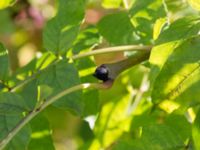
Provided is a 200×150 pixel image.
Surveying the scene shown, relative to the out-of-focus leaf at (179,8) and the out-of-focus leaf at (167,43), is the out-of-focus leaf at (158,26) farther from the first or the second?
the out-of-focus leaf at (179,8)

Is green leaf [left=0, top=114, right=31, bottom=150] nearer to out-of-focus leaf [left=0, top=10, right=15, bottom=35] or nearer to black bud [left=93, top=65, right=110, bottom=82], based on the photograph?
black bud [left=93, top=65, right=110, bottom=82]

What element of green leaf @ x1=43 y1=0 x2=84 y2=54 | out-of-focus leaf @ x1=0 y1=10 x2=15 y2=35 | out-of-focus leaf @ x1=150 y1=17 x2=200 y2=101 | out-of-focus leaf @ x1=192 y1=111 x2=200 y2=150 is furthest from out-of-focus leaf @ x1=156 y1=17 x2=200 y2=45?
out-of-focus leaf @ x1=0 y1=10 x2=15 y2=35

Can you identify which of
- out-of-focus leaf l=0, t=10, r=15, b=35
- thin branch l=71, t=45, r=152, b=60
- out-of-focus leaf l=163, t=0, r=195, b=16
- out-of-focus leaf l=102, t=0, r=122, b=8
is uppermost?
thin branch l=71, t=45, r=152, b=60

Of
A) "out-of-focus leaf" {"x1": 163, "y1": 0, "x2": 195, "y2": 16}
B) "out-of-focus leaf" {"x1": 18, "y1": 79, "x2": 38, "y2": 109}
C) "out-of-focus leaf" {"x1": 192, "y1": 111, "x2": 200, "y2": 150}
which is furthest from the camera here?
"out-of-focus leaf" {"x1": 163, "y1": 0, "x2": 195, "y2": 16}

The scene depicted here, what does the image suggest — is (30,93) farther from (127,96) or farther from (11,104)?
(127,96)

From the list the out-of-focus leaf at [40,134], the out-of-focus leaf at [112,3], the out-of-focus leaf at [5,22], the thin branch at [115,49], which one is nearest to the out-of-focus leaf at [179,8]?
the out-of-focus leaf at [112,3]

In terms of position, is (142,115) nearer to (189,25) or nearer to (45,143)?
(45,143)

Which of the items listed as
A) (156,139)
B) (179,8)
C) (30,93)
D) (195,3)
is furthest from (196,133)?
(179,8)
